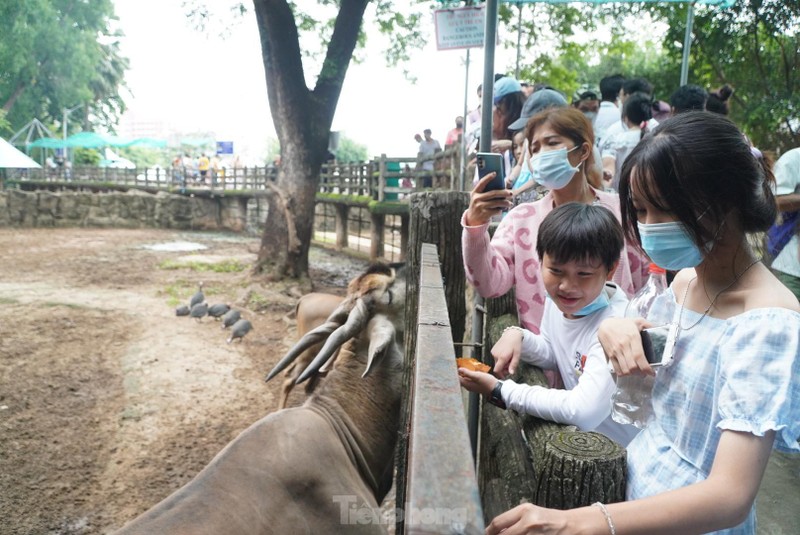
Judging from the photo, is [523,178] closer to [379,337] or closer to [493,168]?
[379,337]

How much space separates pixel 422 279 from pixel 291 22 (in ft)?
31.7

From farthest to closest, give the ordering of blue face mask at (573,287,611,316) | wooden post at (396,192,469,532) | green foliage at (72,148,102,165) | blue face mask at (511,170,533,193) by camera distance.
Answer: green foliage at (72,148,102,165) < blue face mask at (511,170,533,193) < wooden post at (396,192,469,532) < blue face mask at (573,287,611,316)

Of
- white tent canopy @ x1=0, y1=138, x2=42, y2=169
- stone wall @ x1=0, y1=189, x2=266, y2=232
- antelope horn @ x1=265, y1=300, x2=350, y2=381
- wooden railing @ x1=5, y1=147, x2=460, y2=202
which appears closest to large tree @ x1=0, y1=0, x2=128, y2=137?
wooden railing @ x1=5, y1=147, x2=460, y2=202

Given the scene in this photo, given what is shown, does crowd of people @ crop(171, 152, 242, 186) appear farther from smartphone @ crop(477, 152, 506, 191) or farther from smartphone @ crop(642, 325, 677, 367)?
smartphone @ crop(642, 325, 677, 367)

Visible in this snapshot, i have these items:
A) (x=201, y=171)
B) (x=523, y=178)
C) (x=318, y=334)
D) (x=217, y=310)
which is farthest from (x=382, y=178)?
(x=201, y=171)

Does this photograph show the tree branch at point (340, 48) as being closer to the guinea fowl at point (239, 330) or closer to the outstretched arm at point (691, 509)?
the guinea fowl at point (239, 330)

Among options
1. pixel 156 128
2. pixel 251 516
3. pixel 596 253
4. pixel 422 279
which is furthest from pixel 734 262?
pixel 156 128

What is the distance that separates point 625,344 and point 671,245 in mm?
248

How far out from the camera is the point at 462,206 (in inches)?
105

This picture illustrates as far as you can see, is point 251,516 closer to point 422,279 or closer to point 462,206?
point 422,279

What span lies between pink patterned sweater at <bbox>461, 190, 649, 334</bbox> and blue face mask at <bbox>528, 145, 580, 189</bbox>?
0.15m

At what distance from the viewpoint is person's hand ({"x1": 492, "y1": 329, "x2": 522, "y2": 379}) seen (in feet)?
6.42

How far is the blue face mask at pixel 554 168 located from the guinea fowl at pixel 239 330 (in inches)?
263

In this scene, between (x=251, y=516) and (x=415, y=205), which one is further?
(x=415, y=205)
